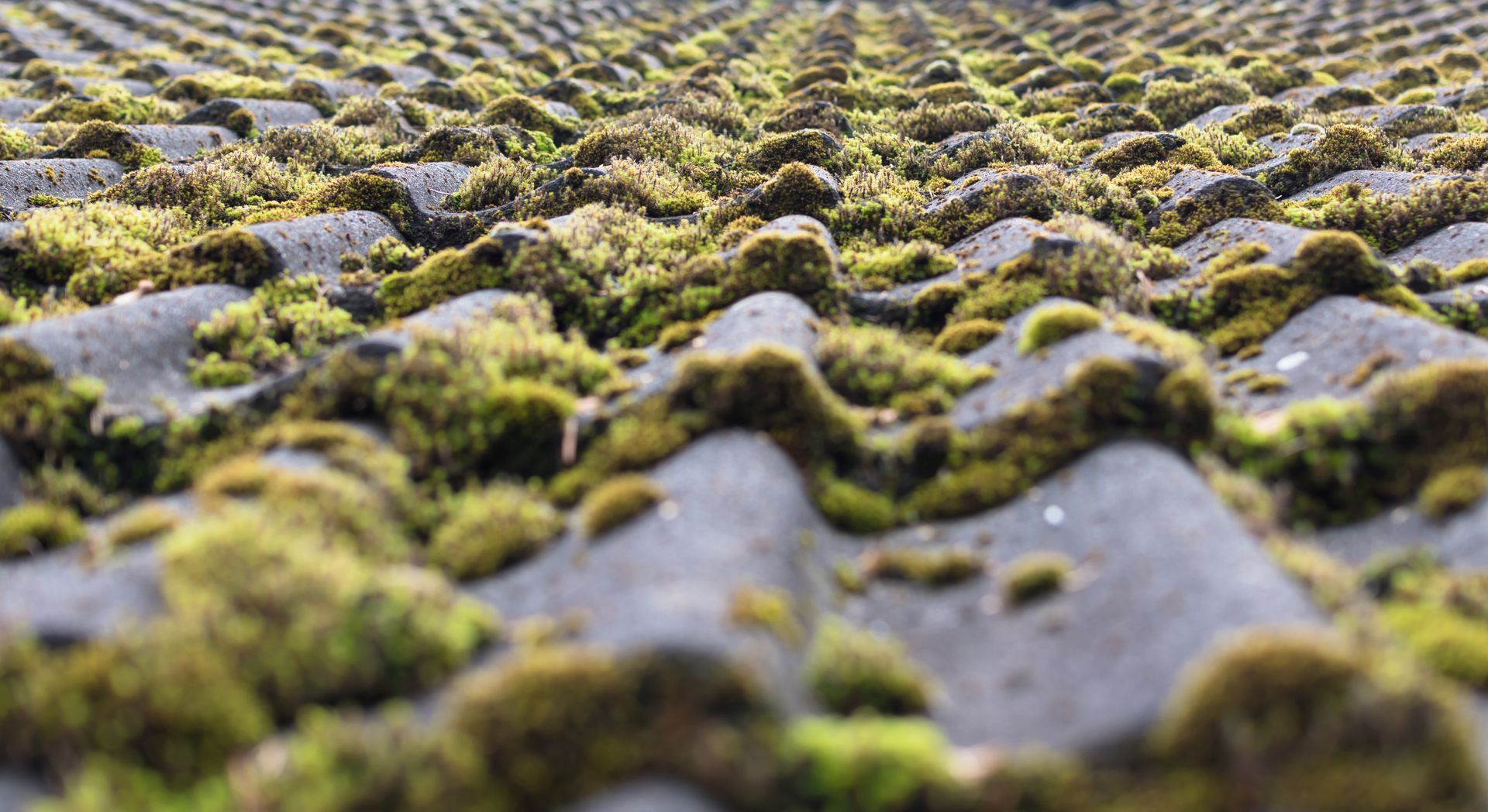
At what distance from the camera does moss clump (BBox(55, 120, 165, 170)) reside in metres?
10.9

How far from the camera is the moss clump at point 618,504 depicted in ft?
15.1

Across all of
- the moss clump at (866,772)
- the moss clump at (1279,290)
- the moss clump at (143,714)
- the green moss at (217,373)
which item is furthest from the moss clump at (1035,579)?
the green moss at (217,373)

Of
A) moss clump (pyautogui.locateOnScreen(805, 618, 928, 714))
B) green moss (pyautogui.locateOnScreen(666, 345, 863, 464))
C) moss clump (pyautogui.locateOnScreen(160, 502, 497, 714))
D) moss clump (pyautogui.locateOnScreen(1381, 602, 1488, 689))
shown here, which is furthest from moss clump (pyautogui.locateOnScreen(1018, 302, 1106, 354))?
moss clump (pyautogui.locateOnScreen(160, 502, 497, 714))

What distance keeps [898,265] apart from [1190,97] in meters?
9.20

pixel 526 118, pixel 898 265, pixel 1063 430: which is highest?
pixel 1063 430

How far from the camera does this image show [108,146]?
1095 cm

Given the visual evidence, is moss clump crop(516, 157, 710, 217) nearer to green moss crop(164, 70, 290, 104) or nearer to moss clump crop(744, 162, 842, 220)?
moss clump crop(744, 162, 842, 220)

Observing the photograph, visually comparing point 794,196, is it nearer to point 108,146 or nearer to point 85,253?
point 85,253

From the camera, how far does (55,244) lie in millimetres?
7762

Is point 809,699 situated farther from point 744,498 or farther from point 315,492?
point 315,492

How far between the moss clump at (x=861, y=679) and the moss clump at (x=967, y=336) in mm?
3381

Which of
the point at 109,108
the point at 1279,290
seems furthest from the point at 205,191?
the point at 1279,290

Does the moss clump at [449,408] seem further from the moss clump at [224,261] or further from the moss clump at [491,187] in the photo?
the moss clump at [491,187]

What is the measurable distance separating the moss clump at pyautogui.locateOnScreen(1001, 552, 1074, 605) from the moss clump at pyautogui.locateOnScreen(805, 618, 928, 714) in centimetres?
74
